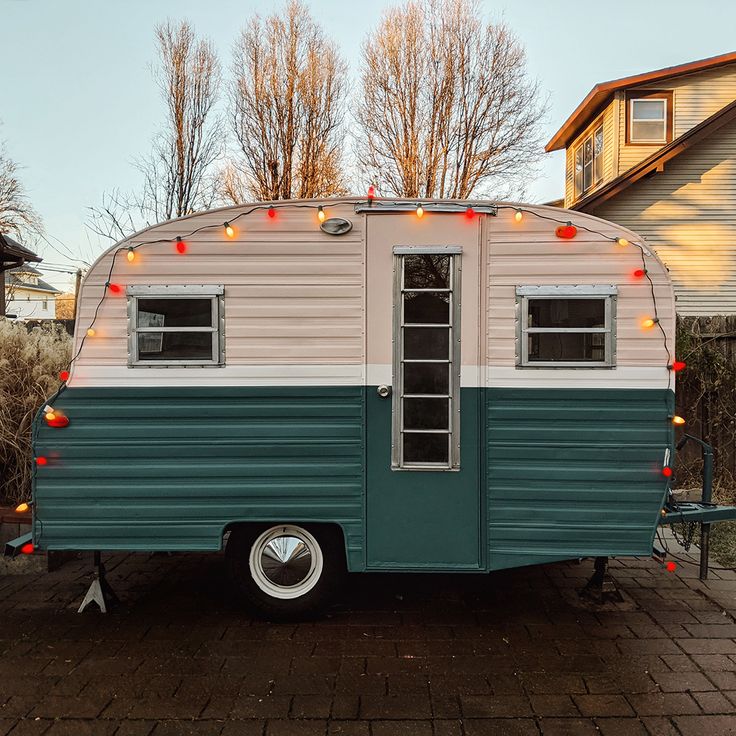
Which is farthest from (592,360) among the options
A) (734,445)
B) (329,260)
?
(734,445)

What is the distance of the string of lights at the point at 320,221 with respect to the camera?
434cm

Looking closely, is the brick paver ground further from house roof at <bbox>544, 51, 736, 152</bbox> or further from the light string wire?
house roof at <bbox>544, 51, 736, 152</bbox>

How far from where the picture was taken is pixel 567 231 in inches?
172

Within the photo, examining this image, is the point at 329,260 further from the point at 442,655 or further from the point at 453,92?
the point at 453,92

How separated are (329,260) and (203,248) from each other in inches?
34.0

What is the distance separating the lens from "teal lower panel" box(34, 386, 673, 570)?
4402 mm

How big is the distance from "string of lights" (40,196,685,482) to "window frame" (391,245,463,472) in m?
0.27

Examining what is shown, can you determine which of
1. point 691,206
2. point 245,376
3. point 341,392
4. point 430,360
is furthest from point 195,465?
point 691,206

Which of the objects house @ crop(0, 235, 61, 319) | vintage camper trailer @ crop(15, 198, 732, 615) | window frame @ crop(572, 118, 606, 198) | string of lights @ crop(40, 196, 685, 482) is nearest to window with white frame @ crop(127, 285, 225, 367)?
vintage camper trailer @ crop(15, 198, 732, 615)

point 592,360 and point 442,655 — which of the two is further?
point 592,360

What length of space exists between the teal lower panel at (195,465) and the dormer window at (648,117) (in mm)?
15358

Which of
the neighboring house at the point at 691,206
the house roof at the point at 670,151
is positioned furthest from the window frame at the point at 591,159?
the house roof at the point at 670,151

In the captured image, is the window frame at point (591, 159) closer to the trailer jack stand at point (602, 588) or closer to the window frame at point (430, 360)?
the trailer jack stand at point (602, 588)

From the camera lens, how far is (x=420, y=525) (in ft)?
14.6
